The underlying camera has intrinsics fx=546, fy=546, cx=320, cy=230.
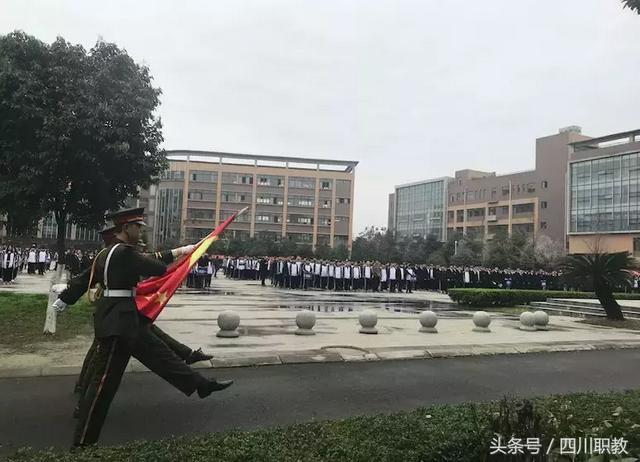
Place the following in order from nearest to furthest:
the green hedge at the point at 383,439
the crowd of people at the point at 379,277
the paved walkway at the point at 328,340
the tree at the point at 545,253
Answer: the green hedge at the point at 383,439 → the paved walkway at the point at 328,340 → the crowd of people at the point at 379,277 → the tree at the point at 545,253

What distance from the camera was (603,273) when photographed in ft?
48.4

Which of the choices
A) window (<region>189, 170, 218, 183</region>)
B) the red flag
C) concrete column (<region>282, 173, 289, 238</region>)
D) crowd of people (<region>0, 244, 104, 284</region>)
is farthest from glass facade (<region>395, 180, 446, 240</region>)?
the red flag

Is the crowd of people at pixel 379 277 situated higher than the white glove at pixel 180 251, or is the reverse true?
the white glove at pixel 180 251

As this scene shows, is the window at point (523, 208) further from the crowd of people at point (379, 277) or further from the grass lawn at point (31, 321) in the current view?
the grass lawn at point (31, 321)

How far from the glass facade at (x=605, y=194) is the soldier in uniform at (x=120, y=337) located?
248 ft

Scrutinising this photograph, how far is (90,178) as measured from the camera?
34.1 ft

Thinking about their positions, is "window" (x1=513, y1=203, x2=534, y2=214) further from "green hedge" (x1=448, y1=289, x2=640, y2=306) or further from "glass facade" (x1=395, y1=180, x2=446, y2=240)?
"green hedge" (x1=448, y1=289, x2=640, y2=306)

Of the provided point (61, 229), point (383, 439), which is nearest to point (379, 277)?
point (61, 229)

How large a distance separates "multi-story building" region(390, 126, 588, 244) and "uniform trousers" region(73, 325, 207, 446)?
248 feet

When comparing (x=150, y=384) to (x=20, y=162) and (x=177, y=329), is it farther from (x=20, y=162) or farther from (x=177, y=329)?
(x=20, y=162)

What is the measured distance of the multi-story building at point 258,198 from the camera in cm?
10162

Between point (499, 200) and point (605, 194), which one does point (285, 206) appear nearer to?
point (499, 200)

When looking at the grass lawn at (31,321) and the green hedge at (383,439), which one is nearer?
the green hedge at (383,439)

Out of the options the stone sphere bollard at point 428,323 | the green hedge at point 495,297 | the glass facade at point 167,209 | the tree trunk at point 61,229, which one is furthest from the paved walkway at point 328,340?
the glass facade at point 167,209
